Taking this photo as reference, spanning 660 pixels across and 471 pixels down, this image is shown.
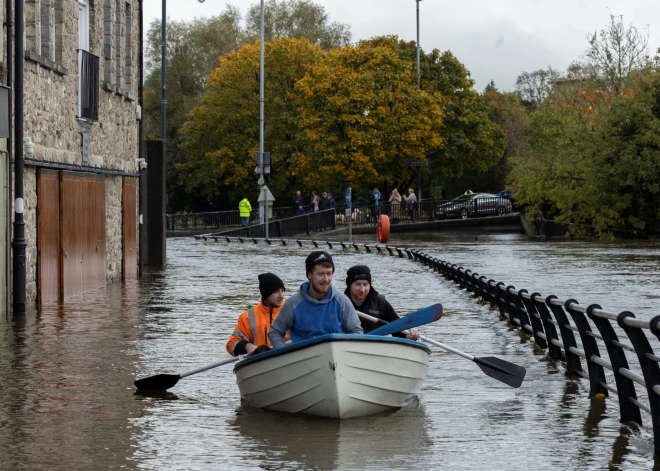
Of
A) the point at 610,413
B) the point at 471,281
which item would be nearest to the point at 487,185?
the point at 471,281

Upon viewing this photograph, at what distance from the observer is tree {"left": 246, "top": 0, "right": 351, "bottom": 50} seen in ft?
311

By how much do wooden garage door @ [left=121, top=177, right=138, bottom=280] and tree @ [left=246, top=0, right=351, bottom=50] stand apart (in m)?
63.6

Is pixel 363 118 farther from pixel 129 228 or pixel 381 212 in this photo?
pixel 129 228

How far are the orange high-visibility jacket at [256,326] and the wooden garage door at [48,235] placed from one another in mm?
10693

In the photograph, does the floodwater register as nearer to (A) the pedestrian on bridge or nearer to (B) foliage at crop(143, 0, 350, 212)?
(A) the pedestrian on bridge

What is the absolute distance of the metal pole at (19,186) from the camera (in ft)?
65.1

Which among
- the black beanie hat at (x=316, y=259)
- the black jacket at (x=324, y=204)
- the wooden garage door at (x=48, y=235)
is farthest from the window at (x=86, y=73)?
the black jacket at (x=324, y=204)

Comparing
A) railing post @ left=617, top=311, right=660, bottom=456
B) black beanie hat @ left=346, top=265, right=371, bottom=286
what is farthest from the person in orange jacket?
railing post @ left=617, top=311, right=660, bottom=456

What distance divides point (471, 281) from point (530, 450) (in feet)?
53.3

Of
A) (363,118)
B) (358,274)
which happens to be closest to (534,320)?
(358,274)

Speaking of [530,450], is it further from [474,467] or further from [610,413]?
[610,413]

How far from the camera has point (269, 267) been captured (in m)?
36.1

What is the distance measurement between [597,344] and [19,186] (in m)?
9.13

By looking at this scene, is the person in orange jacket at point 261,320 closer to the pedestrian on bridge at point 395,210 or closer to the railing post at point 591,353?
the railing post at point 591,353
